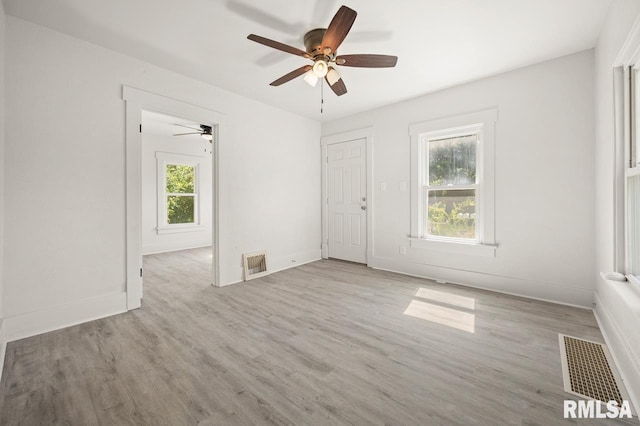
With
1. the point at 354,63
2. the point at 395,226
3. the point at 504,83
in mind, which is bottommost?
the point at 395,226

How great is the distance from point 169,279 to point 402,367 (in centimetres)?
346

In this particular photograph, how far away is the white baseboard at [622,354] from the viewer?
1.49 metres

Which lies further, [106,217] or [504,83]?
[504,83]

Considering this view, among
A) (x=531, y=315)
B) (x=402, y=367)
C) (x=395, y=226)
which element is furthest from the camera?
(x=395, y=226)

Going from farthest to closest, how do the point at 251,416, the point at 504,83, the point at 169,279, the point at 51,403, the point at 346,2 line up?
the point at 169,279
the point at 504,83
the point at 346,2
the point at 51,403
the point at 251,416

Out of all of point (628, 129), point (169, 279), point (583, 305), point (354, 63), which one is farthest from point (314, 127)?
point (583, 305)

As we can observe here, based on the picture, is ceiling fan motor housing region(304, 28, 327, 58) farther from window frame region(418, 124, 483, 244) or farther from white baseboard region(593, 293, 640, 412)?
white baseboard region(593, 293, 640, 412)

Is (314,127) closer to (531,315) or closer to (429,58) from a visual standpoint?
(429,58)

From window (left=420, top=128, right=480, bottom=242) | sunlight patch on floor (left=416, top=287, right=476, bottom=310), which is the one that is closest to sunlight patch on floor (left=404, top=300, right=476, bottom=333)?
sunlight patch on floor (left=416, top=287, right=476, bottom=310)

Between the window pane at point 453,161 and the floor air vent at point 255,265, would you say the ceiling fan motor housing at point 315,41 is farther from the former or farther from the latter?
the floor air vent at point 255,265

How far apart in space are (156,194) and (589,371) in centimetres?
717

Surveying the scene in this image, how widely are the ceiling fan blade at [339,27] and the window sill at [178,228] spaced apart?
5.62 meters

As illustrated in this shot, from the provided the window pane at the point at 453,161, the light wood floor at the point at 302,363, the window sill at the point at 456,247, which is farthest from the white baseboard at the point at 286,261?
the window pane at the point at 453,161

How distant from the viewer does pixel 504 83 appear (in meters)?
3.23
